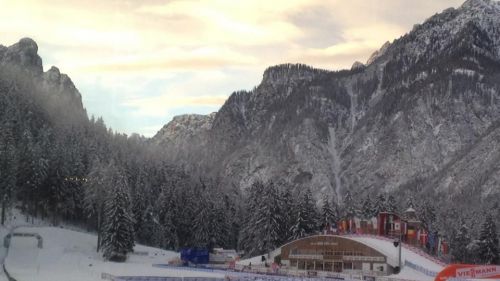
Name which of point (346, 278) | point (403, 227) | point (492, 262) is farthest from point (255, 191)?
point (346, 278)

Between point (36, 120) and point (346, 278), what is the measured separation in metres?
115

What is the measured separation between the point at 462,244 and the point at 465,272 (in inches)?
2288

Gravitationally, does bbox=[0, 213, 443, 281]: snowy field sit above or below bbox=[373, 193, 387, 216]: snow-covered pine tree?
below

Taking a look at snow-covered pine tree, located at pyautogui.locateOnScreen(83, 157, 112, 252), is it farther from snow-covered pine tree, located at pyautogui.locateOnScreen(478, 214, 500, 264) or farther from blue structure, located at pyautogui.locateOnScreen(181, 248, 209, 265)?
snow-covered pine tree, located at pyautogui.locateOnScreen(478, 214, 500, 264)

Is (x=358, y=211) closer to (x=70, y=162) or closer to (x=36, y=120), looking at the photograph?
(x=70, y=162)

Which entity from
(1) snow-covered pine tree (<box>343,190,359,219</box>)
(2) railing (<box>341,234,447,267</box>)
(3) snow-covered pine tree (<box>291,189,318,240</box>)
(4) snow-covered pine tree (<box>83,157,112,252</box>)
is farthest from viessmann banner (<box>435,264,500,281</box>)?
(1) snow-covered pine tree (<box>343,190,359,219</box>)

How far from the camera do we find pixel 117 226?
372ft

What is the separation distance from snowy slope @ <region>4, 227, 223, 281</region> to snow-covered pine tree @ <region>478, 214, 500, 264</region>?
49.1m

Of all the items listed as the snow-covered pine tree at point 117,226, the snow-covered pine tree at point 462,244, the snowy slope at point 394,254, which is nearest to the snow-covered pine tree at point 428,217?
the snow-covered pine tree at point 462,244

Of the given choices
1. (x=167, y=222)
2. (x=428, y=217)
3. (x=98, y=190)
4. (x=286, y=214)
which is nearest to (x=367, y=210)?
(x=428, y=217)

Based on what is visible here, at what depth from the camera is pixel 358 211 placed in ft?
514

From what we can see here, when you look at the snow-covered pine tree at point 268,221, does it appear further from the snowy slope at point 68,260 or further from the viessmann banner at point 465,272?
the viessmann banner at point 465,272

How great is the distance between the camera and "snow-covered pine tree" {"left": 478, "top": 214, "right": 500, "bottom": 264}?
117062mm

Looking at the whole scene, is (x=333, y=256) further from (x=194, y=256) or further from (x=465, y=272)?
(x=465, y=272)
